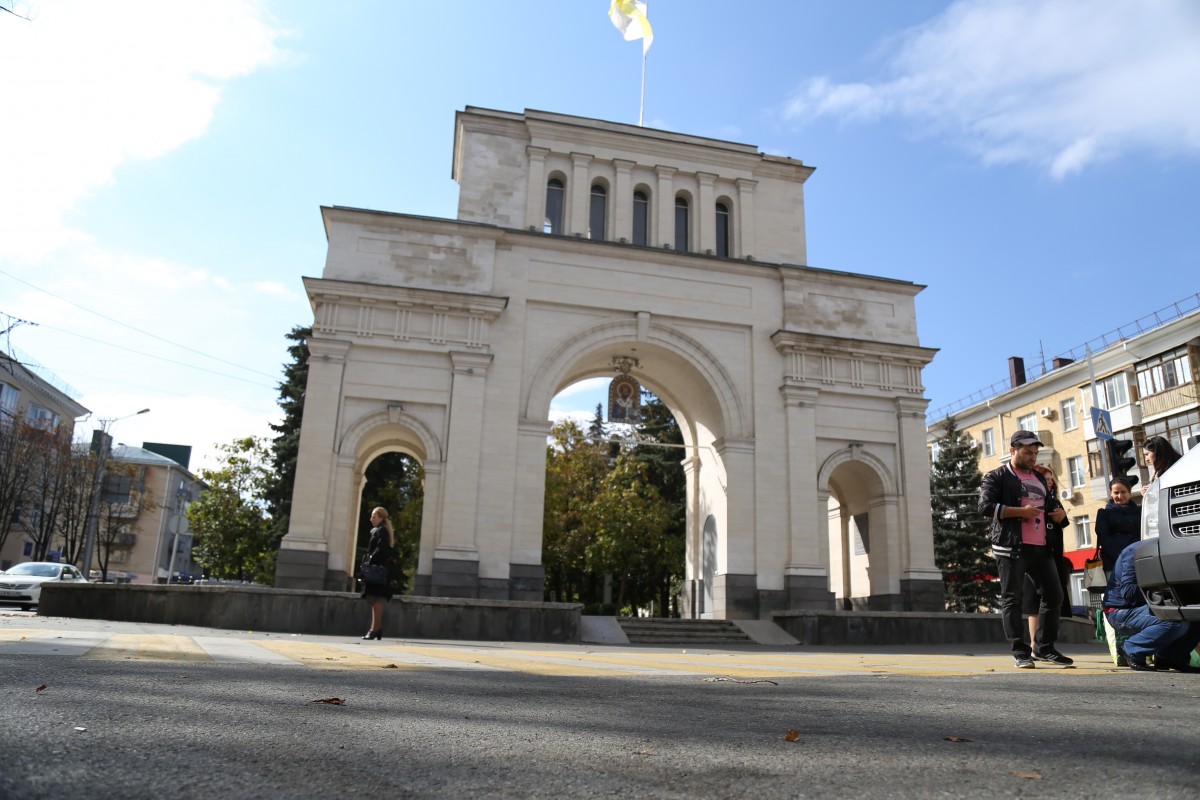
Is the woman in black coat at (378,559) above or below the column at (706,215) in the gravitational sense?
below

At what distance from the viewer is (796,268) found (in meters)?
26.9

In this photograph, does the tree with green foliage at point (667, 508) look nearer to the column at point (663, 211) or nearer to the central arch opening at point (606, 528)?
the central arch opening at point (606, 528)

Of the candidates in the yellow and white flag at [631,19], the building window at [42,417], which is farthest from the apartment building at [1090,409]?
the building window at [42,417]

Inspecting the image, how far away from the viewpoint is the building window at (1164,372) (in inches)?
1357

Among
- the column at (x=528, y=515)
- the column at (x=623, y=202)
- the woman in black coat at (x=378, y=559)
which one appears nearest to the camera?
the woman in black coat at (x=378, y=559)

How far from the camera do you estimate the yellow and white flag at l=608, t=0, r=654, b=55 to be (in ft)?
98.7

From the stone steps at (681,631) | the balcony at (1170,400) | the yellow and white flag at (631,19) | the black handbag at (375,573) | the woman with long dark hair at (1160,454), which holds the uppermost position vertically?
the yellow and white flag at (631,19)

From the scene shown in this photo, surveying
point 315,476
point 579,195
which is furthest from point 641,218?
point 315,476

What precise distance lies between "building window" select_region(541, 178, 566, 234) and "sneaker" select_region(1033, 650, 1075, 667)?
2128 cm

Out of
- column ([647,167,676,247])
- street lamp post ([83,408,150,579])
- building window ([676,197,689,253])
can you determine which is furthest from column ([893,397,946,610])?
street lamp post ([83,408,150,579])

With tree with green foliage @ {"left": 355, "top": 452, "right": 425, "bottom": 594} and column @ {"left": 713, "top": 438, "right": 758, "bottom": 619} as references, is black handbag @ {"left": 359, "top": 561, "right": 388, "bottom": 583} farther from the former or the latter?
tree with green foliage @ {"left": 355, "top": 452, "right": 425, "bottom": 594}

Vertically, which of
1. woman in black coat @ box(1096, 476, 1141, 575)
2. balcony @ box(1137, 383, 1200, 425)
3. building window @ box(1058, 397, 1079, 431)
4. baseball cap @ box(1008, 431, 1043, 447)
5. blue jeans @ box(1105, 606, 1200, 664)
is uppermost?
building window @ box(1058, 397, 1079, 431)

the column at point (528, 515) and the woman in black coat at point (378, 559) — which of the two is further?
the column at point (528, 515)

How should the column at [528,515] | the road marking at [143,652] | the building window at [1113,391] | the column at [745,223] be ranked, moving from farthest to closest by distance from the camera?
the building window at [1113,391]
the column at [745,223]
the column at [528,515]
the road marking at [143,652]
